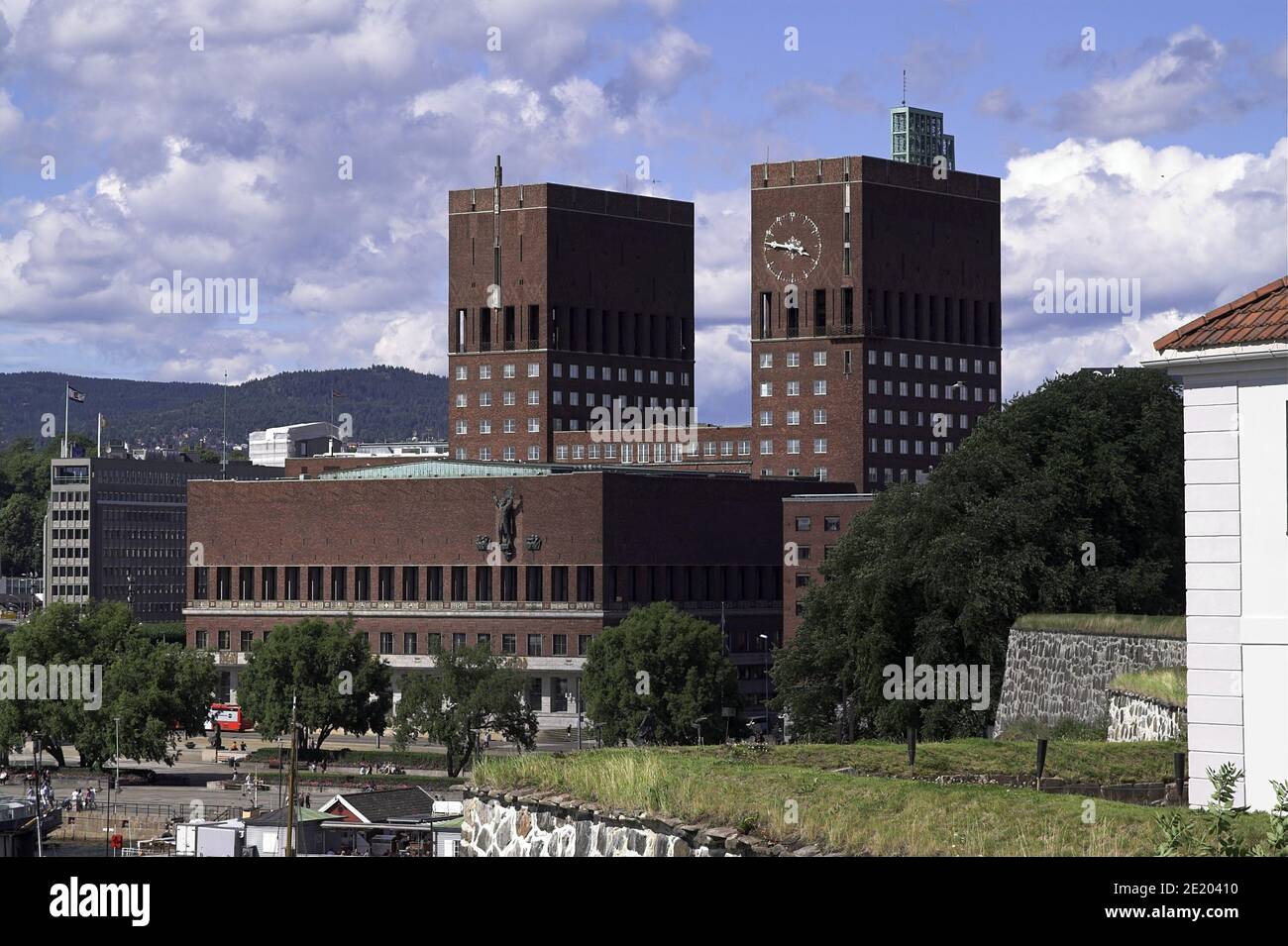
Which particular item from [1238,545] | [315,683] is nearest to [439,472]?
[315,683]

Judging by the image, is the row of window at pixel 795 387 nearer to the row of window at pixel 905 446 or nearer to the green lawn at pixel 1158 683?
the row of window at pixel 905 446

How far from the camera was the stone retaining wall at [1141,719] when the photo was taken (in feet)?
117

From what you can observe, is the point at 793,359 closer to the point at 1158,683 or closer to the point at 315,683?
the point at 315,683

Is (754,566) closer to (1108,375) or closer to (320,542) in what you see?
(320,542)

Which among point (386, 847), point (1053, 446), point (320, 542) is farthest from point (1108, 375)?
point (320, 542)

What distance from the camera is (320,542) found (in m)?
172

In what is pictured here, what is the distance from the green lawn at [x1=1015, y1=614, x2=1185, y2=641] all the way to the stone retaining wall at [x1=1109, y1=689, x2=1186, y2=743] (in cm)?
370

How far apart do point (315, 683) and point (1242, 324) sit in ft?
366

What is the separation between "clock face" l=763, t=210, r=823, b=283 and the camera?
194500 mm

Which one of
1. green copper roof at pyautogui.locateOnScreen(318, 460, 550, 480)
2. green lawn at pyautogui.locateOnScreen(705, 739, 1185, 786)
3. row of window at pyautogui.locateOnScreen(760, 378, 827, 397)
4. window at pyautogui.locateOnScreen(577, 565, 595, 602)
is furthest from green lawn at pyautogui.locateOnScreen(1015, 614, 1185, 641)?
row of window at pyautogui.locateOnScreen(760, 378, 827, 397)

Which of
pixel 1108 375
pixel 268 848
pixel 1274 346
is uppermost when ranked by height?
pixel 1108 375

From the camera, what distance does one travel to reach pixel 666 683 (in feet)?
391

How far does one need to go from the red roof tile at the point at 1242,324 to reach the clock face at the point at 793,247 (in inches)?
6699
